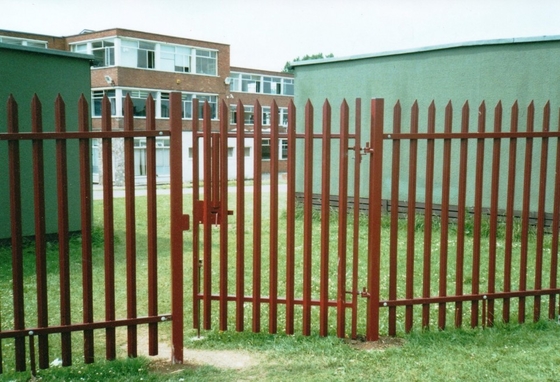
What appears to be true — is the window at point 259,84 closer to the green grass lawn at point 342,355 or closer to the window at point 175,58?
the window at point 175,58

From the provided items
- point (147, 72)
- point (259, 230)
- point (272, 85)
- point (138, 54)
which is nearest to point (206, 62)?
point (147, 72)

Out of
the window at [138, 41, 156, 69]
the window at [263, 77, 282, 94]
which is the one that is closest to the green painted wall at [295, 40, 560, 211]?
the window at [138, 41, 156, 69]

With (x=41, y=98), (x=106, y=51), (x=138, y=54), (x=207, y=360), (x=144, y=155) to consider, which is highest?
(x=106, y=51)

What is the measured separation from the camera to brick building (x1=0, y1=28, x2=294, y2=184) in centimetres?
3784

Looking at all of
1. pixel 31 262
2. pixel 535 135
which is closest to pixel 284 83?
pixel 31 262

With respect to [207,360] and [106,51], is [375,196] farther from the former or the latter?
[106,51]

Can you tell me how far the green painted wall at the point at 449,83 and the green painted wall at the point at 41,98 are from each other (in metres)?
5.00

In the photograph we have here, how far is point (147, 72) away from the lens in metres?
39.3

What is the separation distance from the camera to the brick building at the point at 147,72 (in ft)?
124

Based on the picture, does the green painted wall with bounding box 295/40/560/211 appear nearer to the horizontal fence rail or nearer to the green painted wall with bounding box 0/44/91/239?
the green painted wall with bounding box 0/44/91/239

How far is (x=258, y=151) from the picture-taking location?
16.5 feet

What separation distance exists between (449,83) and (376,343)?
1028cm

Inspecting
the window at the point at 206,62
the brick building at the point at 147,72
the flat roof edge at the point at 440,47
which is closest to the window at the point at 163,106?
the brick building at the point at 147,72

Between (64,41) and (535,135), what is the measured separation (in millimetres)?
41463
